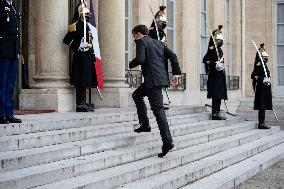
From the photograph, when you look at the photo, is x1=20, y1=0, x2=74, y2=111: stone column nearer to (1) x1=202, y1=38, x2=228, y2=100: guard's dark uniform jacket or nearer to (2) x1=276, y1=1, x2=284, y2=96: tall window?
(1) x1=202, y1=38, x2=228, y2=100: guard's dark uniform jacket

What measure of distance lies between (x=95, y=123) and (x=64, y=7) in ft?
8.71

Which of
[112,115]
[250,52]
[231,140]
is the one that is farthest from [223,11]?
[112,115]

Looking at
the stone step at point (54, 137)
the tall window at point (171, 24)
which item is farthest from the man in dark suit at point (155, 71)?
the tall window at point (171, 24)

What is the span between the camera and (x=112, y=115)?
380 inches

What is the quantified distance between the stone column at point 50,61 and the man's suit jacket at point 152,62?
2.89 m

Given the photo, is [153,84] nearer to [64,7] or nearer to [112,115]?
[112,115]

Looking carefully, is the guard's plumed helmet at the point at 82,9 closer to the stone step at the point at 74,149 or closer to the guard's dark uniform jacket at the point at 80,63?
the guard's dark uniform jacket at the point at 80,63

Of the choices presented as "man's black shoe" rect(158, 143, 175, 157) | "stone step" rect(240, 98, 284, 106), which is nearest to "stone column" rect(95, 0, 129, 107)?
"man's black shoe" rect(158, 143, 175, 157)

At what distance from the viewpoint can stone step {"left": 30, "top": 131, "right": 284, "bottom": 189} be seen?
6305 mm

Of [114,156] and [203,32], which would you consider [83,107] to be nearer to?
[114,156]

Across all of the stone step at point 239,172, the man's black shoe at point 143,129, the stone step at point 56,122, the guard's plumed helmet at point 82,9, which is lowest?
the stone step at point 239,172

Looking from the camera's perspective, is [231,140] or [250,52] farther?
[250,52]

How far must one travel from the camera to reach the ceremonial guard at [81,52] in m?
10.4

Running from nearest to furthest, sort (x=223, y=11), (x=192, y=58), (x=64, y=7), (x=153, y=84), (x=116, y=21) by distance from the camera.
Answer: (x=153, y=84) → (x=64, y=7) → (x=116, y=21) → (x=192, y=58) → (x=223, y=11)
